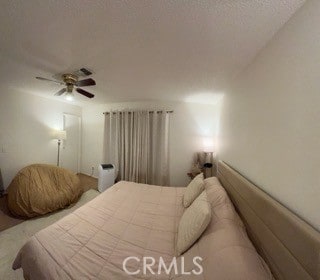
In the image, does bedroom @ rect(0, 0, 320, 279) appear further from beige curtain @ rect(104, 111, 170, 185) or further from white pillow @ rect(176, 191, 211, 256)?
beige curtain @ rect(104, 111, 170, 185)

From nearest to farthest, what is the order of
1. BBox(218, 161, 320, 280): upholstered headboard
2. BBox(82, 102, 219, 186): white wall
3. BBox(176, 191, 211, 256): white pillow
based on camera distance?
BBox(218, 161, 320, 280): upholstered headboard, BBox(176, 191, 211, 256): white pillow, BBox(82, 102, 219, 186): white wall

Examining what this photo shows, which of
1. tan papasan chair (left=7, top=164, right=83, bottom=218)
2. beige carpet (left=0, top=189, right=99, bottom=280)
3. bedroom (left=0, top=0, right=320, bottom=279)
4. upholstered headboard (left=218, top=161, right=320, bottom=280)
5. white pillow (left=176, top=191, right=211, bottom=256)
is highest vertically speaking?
bedroom (left=0, top=0, right=320, bottom=279)

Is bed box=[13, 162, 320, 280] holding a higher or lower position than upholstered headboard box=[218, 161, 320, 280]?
lower

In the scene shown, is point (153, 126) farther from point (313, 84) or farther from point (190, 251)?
point (313, 84)

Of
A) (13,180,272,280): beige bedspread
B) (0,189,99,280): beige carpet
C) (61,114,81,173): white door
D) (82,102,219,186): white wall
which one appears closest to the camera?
(13,180,272,280): beige bedspread

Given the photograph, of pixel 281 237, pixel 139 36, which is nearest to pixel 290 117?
pixel 281 237

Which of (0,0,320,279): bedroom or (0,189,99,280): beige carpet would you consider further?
(0,189,99,280): beige carpet

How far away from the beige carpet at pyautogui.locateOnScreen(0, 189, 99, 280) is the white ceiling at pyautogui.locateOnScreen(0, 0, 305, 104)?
2.17 meters

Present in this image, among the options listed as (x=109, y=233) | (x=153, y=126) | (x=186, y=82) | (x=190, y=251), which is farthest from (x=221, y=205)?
(x=153, y=126)

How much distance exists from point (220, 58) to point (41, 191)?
3.31 m

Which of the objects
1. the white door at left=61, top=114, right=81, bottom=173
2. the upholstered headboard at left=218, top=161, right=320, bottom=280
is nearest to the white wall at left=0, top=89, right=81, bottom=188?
the white door at left=61, top=114, right=81, bottom=173

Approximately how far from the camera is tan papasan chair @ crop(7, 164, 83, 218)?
95.1 inches

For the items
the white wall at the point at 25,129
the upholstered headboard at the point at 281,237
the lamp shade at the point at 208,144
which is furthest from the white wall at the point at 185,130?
the upholstered headboard at the point at 281,237

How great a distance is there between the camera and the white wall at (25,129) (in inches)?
116
